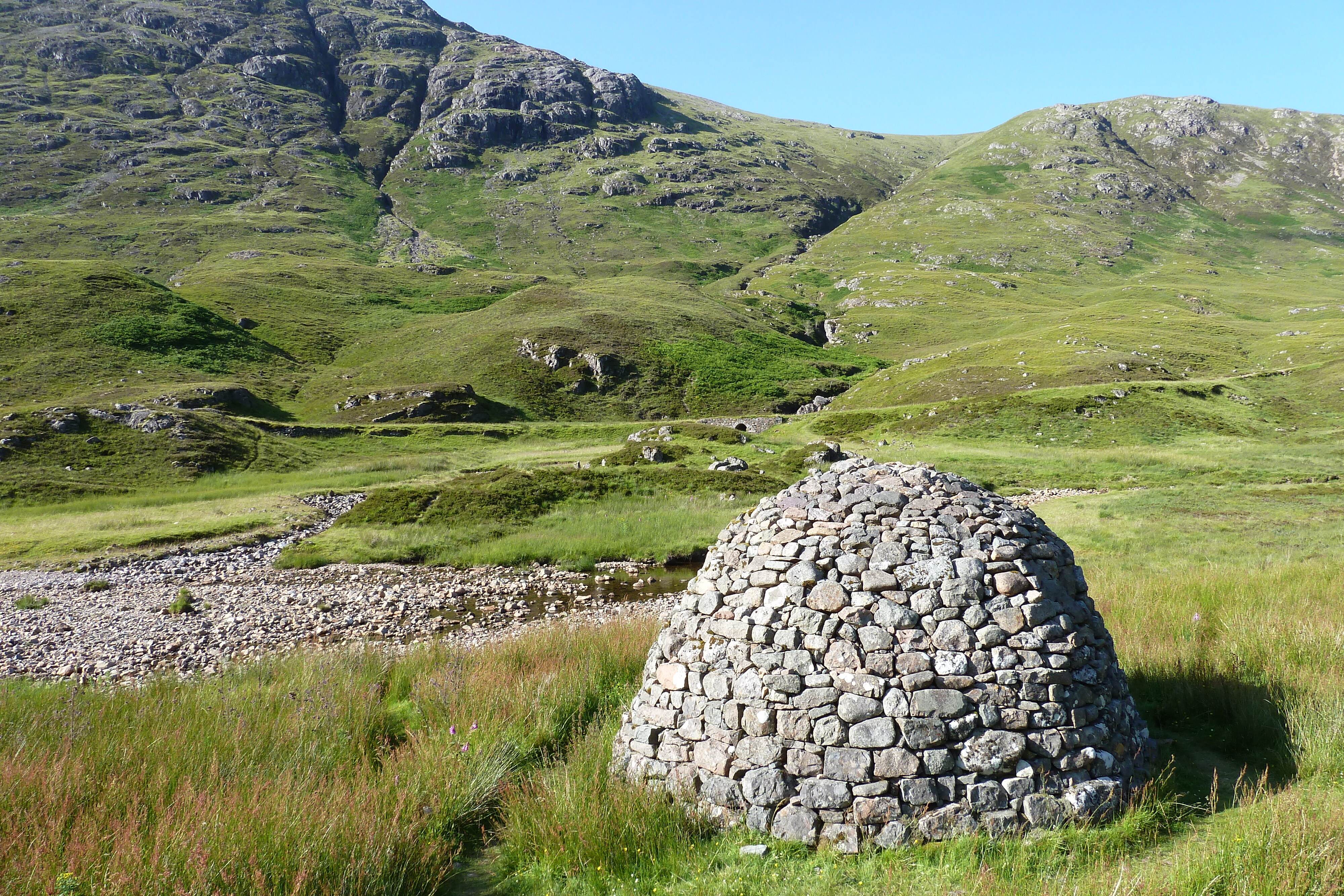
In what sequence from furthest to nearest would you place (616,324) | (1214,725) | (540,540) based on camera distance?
(616,324) → (540,540) → (1214,725)

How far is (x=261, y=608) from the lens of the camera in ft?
63.5

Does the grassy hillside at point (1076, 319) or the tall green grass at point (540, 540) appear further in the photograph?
the grassy hillside at point (1076, 319)

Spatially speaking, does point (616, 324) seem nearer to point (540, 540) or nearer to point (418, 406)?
point (418, 406)

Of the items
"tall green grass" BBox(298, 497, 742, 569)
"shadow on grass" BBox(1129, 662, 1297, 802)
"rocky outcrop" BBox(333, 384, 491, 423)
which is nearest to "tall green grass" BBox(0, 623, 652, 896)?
"shadow on grass" BBox(1129, 662, 1297, 802)

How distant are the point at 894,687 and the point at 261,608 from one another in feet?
65.6

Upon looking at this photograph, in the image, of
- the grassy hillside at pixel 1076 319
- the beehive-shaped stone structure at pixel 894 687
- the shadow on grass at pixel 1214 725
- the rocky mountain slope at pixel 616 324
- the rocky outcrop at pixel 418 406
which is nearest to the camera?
the beehive-shaped stone structure at pixel 894 687

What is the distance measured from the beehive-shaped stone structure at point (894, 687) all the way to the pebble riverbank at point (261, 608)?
845cm

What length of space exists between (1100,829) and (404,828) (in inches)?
251

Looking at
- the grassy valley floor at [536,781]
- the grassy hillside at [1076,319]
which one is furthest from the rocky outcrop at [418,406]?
the grassy valley floor at [536,781]

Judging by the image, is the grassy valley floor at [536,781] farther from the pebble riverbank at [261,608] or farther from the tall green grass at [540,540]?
the tall green grass at [540,540]

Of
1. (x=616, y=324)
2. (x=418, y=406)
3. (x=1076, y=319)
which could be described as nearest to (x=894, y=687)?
(x=418, y=406)

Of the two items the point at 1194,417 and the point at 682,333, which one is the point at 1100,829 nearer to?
the point at 1194,417

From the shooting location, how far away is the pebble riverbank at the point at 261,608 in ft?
50.6

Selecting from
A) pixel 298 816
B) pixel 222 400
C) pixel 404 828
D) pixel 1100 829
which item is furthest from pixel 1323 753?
pixel 222 400
